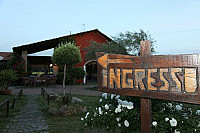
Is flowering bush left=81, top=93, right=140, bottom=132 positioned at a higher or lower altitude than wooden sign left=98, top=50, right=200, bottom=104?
lower

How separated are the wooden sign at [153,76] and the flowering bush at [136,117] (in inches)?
18.0

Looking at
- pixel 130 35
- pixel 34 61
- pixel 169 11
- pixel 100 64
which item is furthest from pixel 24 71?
pixel 100 64

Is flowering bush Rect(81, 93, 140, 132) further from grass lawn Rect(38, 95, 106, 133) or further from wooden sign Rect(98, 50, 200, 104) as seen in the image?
grass lawn Rect(38, 95, 106, 133)

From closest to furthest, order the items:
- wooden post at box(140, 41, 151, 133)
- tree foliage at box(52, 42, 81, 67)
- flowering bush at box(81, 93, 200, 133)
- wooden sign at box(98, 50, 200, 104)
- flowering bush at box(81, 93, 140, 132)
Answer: wooden sign at box(98, 50, 200, 104) < wooden post at box(140, 41, 151, 133) < flowering bush at box(81, 93, 200, 133) < flowering bush at box(81, 93, 140, 132) < tree foliage at box(52, 42, 81, 67)

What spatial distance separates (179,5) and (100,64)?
8318 millimetres

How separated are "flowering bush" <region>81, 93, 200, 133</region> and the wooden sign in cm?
46

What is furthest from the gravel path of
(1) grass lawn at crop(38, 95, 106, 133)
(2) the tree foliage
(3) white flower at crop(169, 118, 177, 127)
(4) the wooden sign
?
(3) white flower at crop(169, 118, 177, 127)

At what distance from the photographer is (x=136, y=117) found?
240 centimetres

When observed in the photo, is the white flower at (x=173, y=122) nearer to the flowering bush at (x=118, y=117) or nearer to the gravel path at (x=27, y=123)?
the flowering bush at (x=118, y=117)

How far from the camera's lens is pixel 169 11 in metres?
10.1

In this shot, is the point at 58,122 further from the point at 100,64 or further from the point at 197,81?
the point at 197,81

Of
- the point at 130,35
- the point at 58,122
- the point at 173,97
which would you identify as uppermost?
the point at 130,35

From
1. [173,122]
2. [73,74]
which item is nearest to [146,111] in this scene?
[173,122]

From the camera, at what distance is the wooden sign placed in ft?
5.14
